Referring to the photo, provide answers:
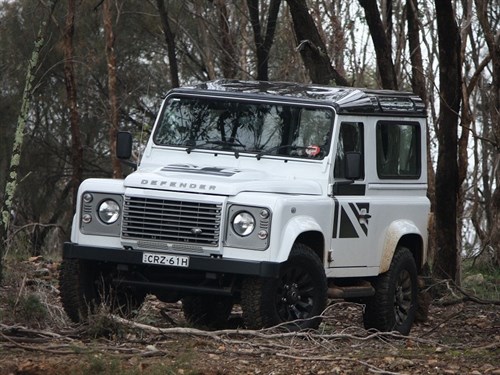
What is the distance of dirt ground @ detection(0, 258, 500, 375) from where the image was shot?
A: 8.23m

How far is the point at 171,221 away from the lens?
9.84 metres

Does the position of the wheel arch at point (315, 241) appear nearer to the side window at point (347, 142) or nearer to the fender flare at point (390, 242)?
the side window at point (347, 142)

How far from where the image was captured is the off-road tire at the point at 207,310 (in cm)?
1166

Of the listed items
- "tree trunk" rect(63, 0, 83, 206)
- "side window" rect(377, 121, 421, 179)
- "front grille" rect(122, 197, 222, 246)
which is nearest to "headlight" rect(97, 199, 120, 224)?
"front grille" rect(122, 197, 222, 246)

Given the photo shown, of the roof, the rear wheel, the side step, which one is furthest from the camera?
the roof

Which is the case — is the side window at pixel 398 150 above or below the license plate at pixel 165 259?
above

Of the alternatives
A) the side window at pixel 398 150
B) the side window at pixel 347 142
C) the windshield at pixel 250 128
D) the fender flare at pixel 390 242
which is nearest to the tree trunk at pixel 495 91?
the side window at pixel 398 150

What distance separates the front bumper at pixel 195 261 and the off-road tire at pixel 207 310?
5.80 ft

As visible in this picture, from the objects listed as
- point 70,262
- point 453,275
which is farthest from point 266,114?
point 453,275

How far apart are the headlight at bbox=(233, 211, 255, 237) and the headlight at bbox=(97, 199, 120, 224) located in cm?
96

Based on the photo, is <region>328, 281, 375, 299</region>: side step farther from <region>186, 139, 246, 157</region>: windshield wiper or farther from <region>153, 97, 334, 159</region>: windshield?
<region>186, 139, 246, 157</region>: windshield wiper

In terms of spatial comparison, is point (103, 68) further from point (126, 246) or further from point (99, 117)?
point (126, 246)

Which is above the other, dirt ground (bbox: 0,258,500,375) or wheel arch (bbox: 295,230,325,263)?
wheel arch (bbox: 295,230,325,263)

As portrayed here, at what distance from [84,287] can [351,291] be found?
2.25 metres
